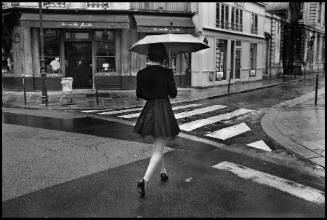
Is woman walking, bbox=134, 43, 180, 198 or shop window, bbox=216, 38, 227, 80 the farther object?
shop window, bbox=216, 38, 227, 80

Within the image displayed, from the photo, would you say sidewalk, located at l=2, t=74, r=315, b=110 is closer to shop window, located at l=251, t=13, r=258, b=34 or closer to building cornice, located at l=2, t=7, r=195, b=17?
building cornice, located at l=2, t=7, r=195, b=17

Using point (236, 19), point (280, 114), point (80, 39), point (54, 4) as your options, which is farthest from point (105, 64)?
point (280, 114)

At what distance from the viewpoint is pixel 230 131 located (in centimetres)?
1004

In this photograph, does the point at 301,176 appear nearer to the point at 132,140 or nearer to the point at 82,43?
the point at 132,140

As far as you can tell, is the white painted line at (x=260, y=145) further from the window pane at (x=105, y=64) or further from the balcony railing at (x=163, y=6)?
the balcony railing at (x=163, y=6)

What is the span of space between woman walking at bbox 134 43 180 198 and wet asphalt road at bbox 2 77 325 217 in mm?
423

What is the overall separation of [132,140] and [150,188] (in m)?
3.37

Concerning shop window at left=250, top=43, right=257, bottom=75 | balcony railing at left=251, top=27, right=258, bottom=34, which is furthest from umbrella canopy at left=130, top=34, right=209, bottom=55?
shop window at left=250, top=43, right=257, bottom=75

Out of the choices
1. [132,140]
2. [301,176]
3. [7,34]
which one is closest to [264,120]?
[132,140]

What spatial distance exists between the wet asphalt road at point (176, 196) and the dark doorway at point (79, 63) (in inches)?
614

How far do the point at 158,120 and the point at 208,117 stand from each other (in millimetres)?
7274

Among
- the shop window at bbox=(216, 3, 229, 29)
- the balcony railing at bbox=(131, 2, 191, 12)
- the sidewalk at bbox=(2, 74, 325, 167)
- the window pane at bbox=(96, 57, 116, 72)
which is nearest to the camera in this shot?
the sidewalk at bbox=(2, 74, 325, 167)

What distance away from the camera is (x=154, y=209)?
4633 millimetres

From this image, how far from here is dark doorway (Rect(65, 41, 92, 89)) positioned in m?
21.4
